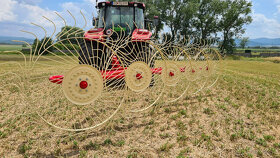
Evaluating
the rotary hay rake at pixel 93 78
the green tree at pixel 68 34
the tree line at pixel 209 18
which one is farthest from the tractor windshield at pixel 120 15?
the tree line at pixel 209 18

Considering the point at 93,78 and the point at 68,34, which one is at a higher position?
the point at 68,34

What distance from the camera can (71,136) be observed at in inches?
125

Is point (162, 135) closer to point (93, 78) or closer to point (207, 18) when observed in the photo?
point (93, 78)

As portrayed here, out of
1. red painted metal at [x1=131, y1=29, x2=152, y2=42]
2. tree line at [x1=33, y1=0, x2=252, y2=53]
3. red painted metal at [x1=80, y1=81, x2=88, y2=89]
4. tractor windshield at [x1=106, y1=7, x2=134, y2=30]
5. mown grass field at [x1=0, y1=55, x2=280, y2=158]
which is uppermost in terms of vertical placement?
tree line at [x1=33, y1=0, x2=252, y2=53]

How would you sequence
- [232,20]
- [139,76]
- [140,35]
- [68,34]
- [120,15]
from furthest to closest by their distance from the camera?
1. [232,20]
2. [120,15]
3. [140,35]
4. [139,76]
5. [68,34]

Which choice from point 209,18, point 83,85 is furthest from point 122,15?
point 209,18

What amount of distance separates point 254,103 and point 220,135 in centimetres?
237

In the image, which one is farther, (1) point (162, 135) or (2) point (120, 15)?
(2) point (120, 15)

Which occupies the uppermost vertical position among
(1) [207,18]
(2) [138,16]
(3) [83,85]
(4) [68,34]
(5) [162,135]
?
(1) [207,18]

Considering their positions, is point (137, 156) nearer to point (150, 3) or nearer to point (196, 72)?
point (196, 72)

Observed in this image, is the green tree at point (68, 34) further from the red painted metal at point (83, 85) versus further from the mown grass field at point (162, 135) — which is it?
the mown grass field at point (162, 135)

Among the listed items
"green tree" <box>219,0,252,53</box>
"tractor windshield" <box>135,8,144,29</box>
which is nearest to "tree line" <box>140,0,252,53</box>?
"green tree" <box>219,0,252,53</box>

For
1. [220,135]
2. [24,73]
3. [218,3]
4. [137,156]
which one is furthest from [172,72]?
[218,3]

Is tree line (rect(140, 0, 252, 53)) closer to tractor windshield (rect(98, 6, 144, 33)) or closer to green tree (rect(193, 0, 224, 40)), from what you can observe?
green tree (rect(193, 0, 224, 40))
